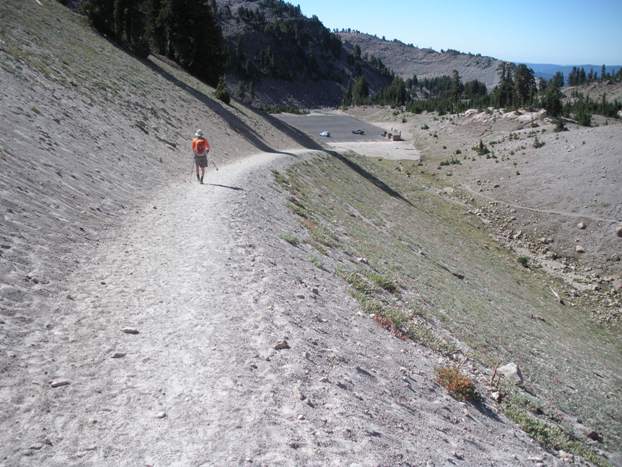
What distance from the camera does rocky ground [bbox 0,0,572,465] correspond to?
5320mm

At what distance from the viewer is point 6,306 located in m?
7.05

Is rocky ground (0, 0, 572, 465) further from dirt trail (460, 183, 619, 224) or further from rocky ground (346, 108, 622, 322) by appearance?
dirt trail (460, 183, 619, 224)

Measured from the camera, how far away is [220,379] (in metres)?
6.39

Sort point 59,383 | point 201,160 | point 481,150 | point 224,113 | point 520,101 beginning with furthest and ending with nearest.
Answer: point 520,101, point 481,150, point 224,113, point 201,160, point 59,383

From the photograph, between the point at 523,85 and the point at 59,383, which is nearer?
the point at 59,383

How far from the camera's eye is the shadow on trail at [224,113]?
134ft

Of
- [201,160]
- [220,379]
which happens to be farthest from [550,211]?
[220,379]

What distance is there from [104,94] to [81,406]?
25740 mm

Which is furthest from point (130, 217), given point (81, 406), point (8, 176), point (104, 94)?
point (104, 94)

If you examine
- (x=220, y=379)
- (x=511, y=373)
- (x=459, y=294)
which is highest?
(x=220, y=379)

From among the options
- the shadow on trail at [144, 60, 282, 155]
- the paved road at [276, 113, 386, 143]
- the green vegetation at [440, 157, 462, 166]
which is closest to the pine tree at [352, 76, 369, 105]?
the paved road at [276, 113, 386, 143]

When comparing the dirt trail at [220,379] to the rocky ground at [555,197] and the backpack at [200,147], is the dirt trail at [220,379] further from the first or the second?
the rocky ground at [555,197]

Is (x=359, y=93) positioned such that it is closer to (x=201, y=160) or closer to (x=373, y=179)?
(x=373, y=179)

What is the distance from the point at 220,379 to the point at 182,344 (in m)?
1.22
